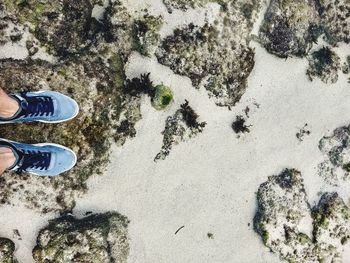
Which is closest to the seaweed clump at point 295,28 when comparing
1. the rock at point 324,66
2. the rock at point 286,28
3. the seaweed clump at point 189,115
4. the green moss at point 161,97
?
the rock at point 286,28

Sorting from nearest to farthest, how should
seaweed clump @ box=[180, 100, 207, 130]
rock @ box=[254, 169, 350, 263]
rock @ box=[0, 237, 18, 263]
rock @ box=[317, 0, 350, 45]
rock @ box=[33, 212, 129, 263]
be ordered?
rock @ box=[0, 237, 18, 263] → rock @ box=[33, 212, 129, 263] → seaweed clump @ box=[180, 100, 207, 130] → rock @ box=[254, 169, 350, 263] → rock @ box=[317, 0, 350, 45]

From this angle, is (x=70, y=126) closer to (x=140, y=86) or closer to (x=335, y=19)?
(x=140, y=86)

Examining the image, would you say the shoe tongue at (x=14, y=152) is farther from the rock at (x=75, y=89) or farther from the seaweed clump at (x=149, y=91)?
the seaweed clump at (x=149, y=91)

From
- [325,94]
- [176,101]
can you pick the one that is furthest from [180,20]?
[325,94]

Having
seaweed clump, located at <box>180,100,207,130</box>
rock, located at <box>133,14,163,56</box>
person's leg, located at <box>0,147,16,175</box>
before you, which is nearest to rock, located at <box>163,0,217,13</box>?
rock, located at <box>133,14,163,56</box>

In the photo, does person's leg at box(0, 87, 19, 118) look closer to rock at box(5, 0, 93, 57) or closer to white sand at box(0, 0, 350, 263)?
rock at box(5, 0, 93, 57)

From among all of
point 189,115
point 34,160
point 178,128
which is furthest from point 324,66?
point 34,160
